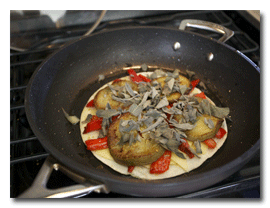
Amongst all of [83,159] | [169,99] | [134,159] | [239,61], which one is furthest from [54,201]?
[239,61]

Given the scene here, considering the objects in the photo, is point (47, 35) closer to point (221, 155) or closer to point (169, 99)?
point (169, 99)

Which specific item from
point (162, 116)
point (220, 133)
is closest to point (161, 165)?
point (162, 116)

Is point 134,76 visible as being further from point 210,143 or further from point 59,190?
point 59,190

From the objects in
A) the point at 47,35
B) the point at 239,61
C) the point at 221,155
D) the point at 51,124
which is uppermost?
the point at 47,35

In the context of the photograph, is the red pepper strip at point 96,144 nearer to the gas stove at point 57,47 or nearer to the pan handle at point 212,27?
the gas stove at point 57,47

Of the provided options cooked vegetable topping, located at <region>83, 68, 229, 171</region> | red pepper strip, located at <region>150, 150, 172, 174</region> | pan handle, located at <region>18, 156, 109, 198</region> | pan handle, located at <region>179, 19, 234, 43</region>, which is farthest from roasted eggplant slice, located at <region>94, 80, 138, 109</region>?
pan handle, located at <region>179, 19, 234, 43</region>
